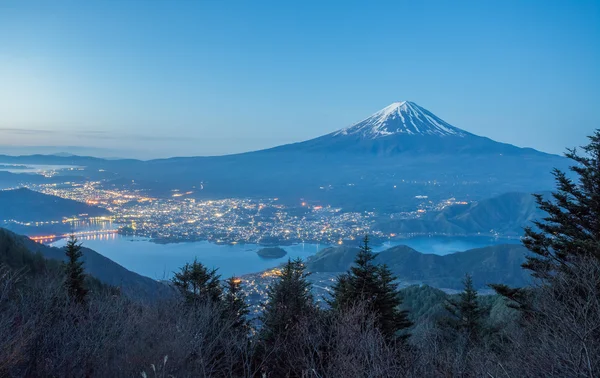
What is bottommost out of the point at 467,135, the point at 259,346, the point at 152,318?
the point at 259,346

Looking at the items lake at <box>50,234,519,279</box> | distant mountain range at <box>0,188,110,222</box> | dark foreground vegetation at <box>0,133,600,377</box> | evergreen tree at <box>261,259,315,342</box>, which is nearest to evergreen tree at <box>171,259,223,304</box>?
dark foreground vegetation at <box>0,133,600,377</box>

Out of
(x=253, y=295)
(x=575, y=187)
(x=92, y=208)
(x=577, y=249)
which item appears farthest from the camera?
(x=92, y=208)

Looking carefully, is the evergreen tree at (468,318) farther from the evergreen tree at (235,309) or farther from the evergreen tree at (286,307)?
the evergreen tree at (235,309)

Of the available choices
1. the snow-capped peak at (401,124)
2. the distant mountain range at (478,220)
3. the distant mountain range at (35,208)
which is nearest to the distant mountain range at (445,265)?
the distant mountain range at (478,220)

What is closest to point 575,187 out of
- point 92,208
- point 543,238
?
point 543,238

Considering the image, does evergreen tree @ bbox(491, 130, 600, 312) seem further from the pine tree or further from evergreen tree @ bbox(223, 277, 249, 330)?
the pine tree

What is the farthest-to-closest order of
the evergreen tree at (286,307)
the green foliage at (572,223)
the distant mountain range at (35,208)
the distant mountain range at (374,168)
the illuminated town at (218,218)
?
the distant mountain range at (374,168) → the distant mountain range at (35,208) → the illuminated town at (218,218) → the evergreen tree at (286,307) → the green foliage at (572,223)

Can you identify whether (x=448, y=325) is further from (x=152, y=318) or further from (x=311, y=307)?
→ (x=152, y=318)
